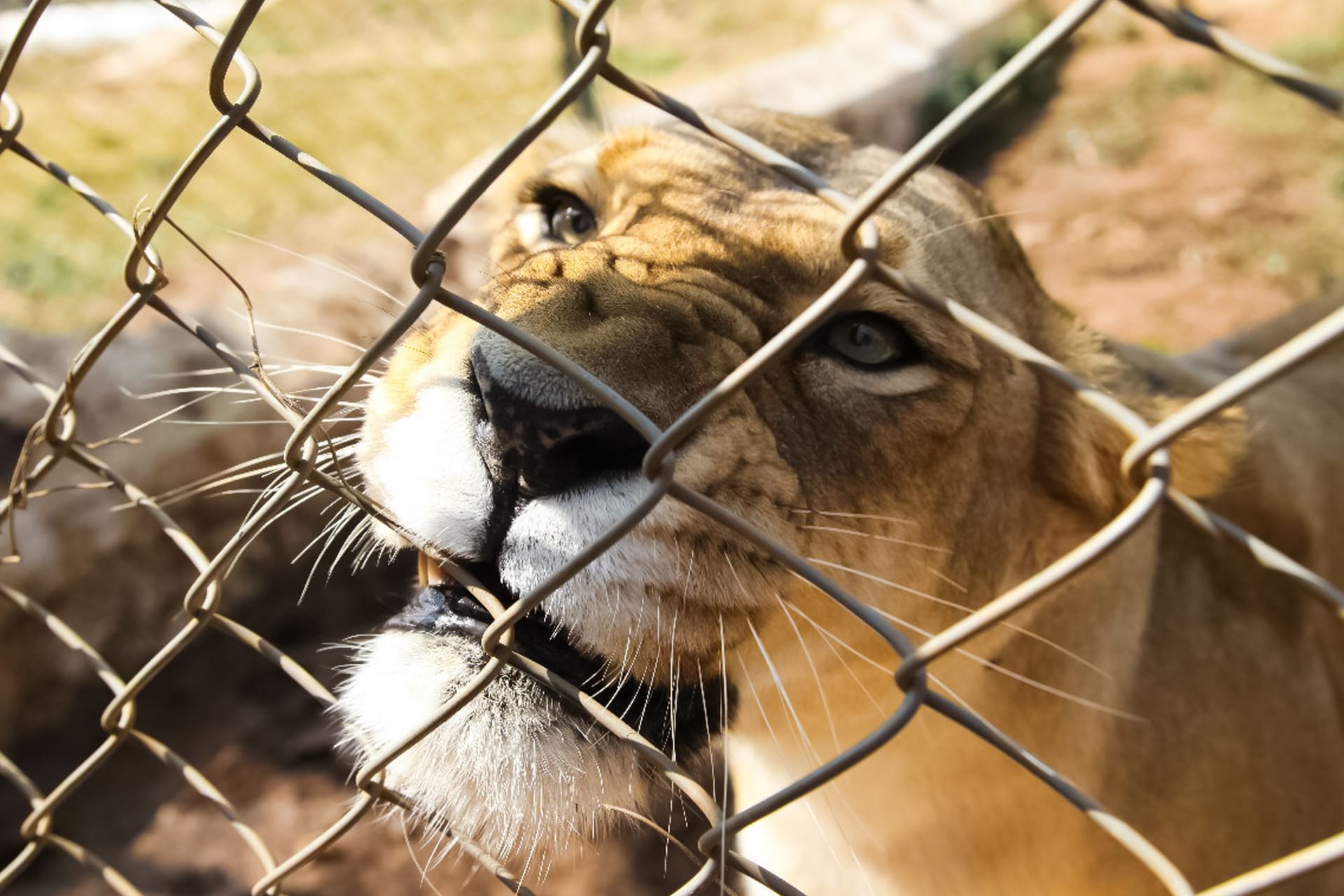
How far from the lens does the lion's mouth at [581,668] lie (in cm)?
141

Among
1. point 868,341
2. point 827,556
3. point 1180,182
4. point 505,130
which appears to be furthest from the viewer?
point 505,130

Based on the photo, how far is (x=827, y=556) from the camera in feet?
5.53

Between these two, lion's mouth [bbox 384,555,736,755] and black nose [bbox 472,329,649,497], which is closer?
black nose [bbox 472,329,649,497]

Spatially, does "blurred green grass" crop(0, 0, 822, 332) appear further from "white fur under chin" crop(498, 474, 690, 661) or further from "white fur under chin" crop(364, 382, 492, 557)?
"white fur under chin" crop(498, 474, 690, 661)

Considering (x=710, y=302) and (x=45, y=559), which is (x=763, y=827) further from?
(x=45, y=559)

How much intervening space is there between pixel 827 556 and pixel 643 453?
1.75 feet

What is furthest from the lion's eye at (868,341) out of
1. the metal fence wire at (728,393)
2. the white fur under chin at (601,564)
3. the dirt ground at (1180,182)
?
the dirt ground at (1180,182)

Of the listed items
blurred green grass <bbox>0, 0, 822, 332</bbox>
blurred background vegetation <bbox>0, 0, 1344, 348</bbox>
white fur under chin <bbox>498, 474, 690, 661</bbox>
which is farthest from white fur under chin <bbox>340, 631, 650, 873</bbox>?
blurred green grass <bbox>0, 0, 822, 332</bbox>

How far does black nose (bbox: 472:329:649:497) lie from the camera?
1210mm

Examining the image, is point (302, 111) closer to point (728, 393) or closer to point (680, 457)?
point (680, 457)

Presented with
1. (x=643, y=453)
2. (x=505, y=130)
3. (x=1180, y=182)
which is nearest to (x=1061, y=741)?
(x=643, y=453)

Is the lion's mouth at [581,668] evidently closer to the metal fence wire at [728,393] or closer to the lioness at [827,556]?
the lioness at [827,556]

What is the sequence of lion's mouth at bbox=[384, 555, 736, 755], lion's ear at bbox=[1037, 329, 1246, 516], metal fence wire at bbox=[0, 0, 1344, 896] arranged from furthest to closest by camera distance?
1. lion's ear at bbox=[1037, 329, 1246, 516]
2. lion's mouth at bbox=[384, 555, 736, 755]
3. metal fence wire at bbox=[0, 0, 1344, 896]

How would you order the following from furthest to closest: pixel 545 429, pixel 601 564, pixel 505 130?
pixel 505 130, pixel 601 564, pixel 545 429
